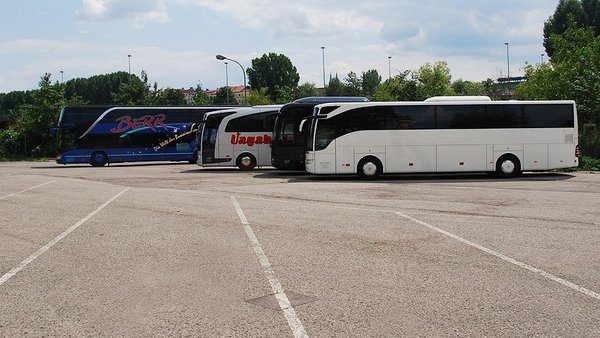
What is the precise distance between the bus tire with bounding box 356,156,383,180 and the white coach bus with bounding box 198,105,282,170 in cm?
848

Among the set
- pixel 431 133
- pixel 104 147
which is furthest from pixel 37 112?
pixel 431 133

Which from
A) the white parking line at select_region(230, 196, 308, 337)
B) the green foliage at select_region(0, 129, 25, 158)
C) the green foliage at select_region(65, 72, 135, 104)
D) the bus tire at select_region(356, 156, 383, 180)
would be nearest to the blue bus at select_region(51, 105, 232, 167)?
the bus tire at select_region(356, 156, 383, 180)

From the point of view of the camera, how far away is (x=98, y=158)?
37.6m

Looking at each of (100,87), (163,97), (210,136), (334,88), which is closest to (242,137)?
(210,136)

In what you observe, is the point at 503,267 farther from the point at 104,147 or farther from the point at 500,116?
the point at 104,147

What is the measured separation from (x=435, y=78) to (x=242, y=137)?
4266 centimetres

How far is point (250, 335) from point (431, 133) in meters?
19.5

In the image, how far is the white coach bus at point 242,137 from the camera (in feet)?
102

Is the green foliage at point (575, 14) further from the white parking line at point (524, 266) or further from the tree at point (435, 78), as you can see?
the white parking line at point (524, 266)

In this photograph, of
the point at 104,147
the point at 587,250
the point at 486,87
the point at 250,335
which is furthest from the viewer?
the point at 486,87

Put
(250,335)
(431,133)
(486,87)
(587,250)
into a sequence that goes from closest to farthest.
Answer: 1. (250,335)
2. (587,250)
3. (431,133)
4. (486,87)

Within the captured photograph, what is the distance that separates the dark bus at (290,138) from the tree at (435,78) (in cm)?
3940

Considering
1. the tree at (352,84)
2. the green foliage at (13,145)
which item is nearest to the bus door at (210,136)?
the green foliage at (13,145)

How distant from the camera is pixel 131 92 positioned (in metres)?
69.6
